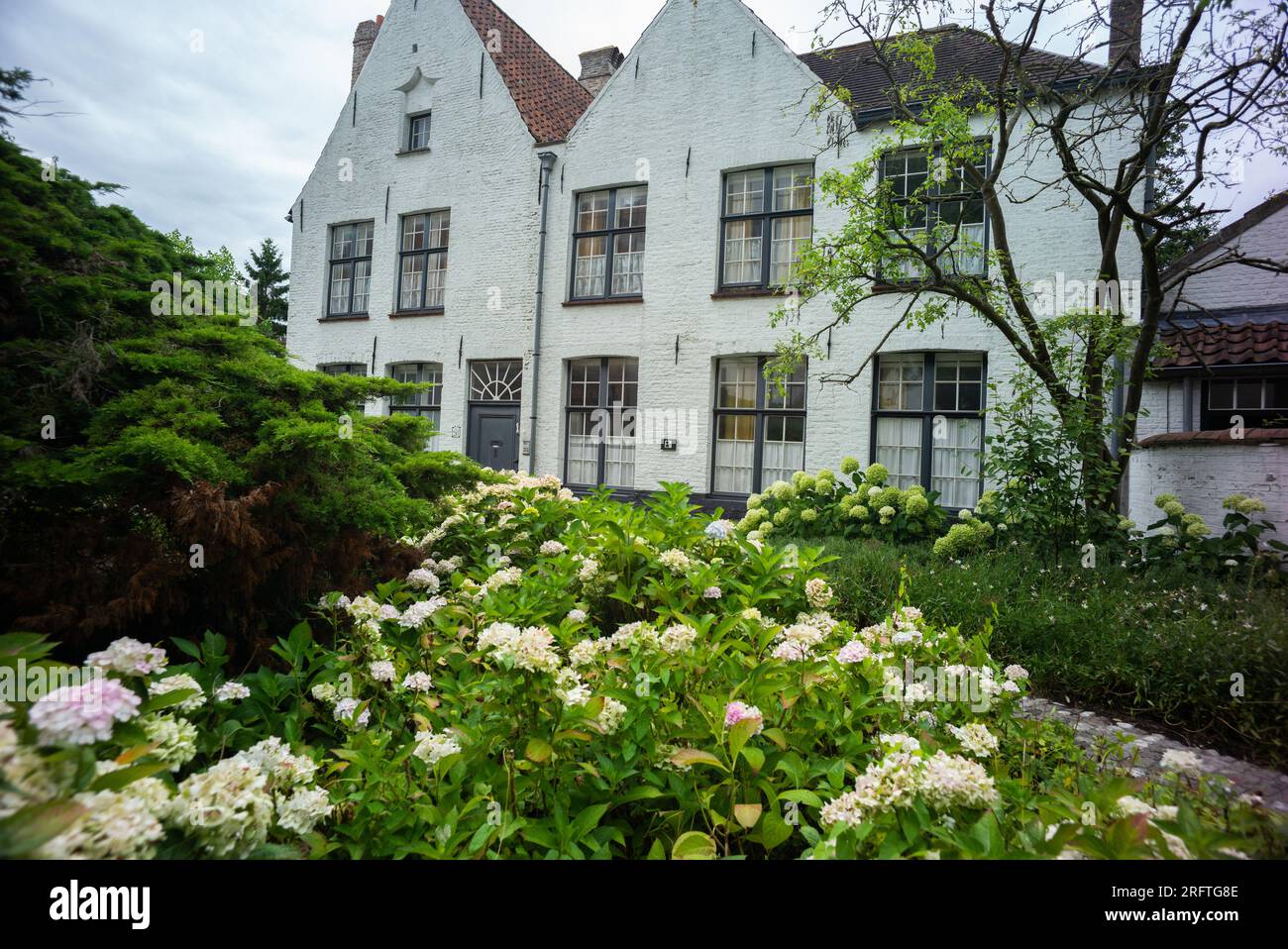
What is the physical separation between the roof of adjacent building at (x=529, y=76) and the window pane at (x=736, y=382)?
5.58m

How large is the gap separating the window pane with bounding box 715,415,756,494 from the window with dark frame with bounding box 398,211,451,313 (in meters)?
6.50

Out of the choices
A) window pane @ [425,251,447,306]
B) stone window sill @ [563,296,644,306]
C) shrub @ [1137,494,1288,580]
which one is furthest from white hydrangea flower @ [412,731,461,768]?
window pane @ [425,251,447,306]

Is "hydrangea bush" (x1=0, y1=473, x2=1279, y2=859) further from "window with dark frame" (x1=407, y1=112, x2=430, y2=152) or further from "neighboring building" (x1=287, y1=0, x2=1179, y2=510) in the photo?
"window with dark frame" (x1=407, y1=112, x2=430, y2=152)

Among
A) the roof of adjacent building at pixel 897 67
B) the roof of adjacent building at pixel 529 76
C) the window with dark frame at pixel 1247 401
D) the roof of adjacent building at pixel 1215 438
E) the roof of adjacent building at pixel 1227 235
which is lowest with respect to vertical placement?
the roof of adjacent building at pixel 1215 438

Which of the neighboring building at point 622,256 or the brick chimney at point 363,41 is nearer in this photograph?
the neighboring building at point 622,256

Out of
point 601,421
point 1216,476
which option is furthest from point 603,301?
point 1216,476

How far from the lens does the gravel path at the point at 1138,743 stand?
228 centimetres

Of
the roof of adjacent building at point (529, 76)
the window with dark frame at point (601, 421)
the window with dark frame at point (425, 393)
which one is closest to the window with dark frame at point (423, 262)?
the window with dark frame at point (425, 393)

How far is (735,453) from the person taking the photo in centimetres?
1090

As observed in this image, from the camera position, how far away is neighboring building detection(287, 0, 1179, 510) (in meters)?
9.88

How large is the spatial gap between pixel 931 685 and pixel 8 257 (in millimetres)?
2921

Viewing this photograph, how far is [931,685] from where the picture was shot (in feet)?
6.67
